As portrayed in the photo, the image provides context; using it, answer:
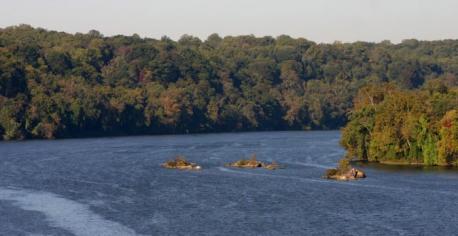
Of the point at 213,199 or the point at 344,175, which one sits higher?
the point at 344,175

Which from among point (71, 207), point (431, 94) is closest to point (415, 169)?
point (431, 94)

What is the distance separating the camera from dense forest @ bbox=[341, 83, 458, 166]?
124m

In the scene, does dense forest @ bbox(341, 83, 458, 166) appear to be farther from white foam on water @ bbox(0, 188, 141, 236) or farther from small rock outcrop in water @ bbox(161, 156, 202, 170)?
white foam on water @ bbox(0, 188, 141, 236)

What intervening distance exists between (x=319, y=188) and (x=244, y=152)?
180 feet

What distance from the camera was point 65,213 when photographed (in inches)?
3332

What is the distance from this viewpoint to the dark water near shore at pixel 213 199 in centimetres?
7762

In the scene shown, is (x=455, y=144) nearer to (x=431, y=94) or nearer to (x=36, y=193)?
(x=431, y=94)

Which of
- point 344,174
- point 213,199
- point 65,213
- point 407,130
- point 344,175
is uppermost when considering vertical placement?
point 407,130

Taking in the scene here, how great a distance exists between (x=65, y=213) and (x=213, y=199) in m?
16.1

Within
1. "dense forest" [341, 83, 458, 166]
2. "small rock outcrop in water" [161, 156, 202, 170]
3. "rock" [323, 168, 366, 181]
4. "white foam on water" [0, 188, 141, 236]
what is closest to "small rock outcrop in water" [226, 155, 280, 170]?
"small rock outcrop in water" [161, 156, 202, 170]

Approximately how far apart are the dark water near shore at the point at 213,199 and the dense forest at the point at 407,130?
5.13 m

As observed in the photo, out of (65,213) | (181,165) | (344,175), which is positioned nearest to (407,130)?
(344,175)

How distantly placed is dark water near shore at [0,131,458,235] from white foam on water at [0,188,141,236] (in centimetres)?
9

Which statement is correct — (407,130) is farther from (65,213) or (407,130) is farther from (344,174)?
(65,213)
